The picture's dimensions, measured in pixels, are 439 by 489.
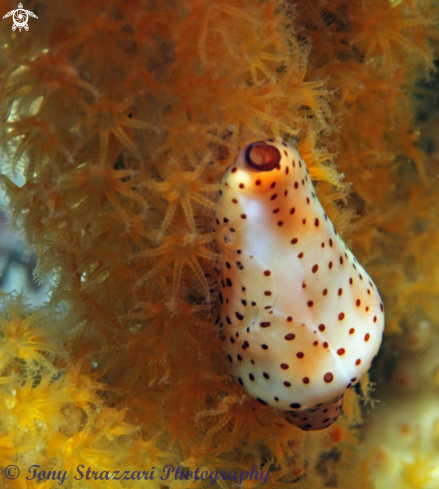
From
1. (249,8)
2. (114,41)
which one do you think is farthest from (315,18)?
(114,41)

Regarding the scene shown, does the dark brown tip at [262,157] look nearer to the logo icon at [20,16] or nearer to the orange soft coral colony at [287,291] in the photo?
the orange soft coral colony at [287,291]

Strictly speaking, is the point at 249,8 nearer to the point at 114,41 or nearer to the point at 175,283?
the point at 114,41

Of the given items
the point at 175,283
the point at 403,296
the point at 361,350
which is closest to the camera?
the point at 175,283

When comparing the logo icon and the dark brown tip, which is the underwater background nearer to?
the logo icon

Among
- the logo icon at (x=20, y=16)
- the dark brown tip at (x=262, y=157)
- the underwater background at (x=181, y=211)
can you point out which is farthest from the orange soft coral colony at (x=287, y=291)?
the logo icon at (x=20, y=16)

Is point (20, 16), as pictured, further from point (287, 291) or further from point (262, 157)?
point (287, 291)

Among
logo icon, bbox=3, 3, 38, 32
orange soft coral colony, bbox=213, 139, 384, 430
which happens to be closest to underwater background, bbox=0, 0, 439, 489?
logo icon, bbox=3, 3, 38, 32
